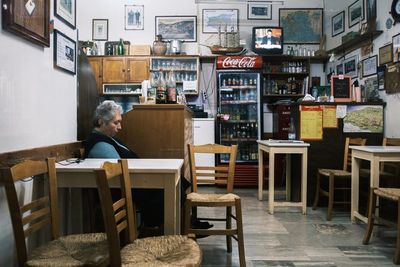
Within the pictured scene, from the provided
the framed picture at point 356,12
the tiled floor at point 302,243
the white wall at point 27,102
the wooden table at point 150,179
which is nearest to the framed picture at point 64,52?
the white wall at point 27,102

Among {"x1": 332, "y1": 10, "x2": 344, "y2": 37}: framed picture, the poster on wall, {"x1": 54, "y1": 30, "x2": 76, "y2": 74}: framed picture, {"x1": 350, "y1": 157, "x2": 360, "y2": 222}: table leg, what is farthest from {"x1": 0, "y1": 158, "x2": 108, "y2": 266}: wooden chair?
{"x1": 332, "y1": 10, "x2": 344, "y2": 37}: framed picture

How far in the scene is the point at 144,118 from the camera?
335cm

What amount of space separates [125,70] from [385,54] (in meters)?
4.33

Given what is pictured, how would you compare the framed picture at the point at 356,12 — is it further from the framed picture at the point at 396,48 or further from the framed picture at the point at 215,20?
the framed picture at the point at 215,20

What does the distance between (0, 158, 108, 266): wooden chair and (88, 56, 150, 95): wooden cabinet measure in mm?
4973

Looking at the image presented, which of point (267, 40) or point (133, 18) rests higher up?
point (133, 18)

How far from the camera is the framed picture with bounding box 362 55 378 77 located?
17.4ft

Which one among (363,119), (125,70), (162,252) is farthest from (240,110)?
(162,252)

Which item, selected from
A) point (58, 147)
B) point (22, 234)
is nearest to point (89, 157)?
point (58, 147)

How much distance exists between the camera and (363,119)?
4.95 m

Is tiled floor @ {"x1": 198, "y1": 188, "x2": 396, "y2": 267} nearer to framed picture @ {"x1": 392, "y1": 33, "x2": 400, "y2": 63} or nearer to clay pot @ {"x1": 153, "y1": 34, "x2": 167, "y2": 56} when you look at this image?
framed picture @ {"x1": 392, "y1": 33, "x2": 400, "y2": 63}

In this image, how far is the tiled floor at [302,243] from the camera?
2.99 metres

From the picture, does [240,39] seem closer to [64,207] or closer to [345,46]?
[345,46]

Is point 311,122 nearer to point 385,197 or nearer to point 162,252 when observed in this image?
point 385,197
